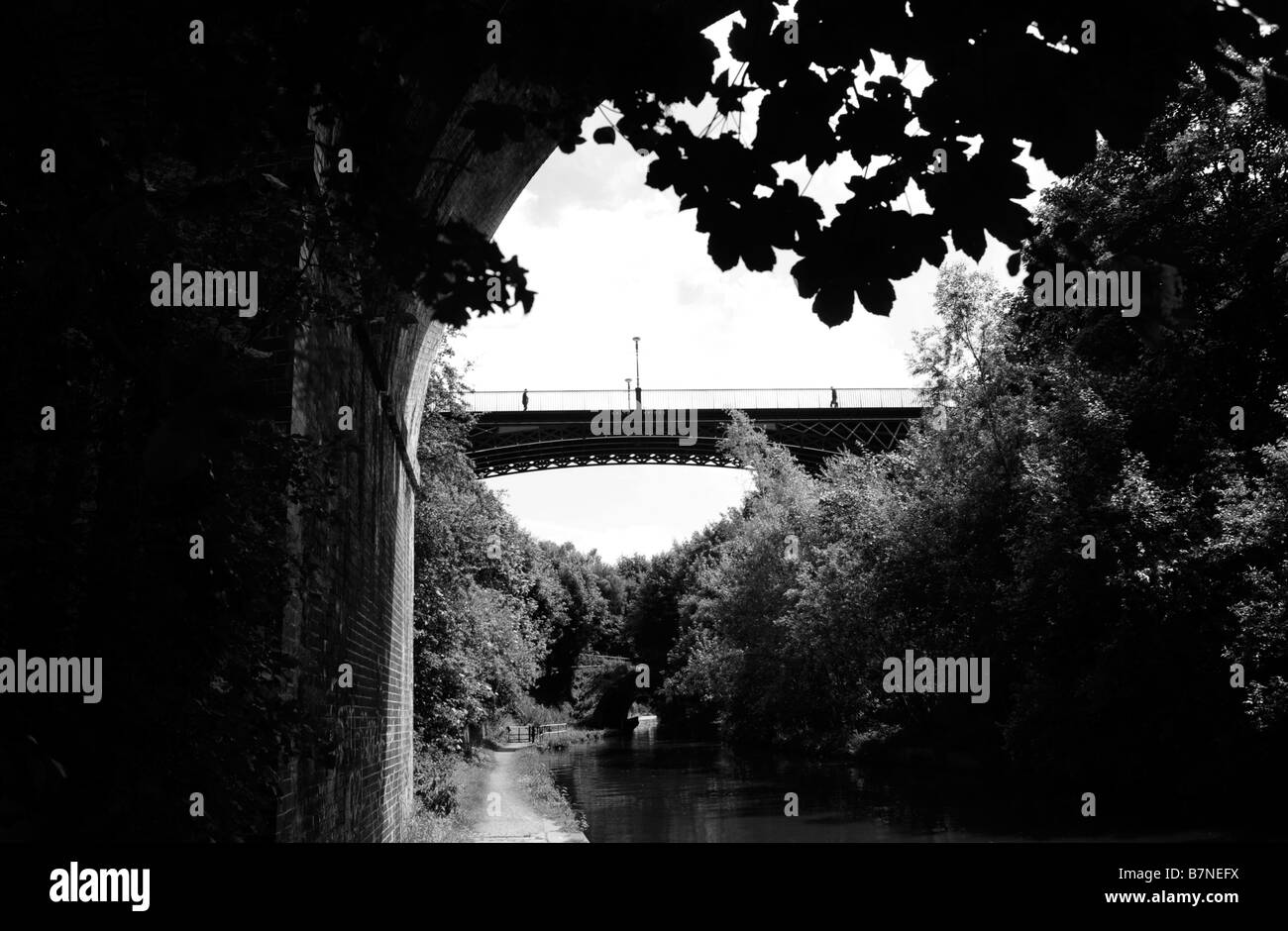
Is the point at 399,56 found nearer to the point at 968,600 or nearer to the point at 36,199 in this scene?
the point at 36,199

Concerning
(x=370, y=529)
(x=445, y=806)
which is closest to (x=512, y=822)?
(x=445, y=806)

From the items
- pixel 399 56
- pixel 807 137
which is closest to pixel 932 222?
pixel 807 137

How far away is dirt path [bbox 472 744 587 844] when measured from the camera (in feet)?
42.1

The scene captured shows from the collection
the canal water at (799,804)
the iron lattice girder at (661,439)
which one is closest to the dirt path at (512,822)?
the canal water at (799,804)

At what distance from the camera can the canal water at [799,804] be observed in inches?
692

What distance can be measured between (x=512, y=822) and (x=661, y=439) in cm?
3501

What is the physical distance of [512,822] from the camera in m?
15.4

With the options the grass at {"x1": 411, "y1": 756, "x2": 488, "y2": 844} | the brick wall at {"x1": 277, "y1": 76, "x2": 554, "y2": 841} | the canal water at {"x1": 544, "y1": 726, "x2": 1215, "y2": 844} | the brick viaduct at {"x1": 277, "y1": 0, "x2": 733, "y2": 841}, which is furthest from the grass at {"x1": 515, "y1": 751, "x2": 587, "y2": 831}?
the brick wall at {"x1": 277, "y1": 76, "x2": 554, "y2": 841}

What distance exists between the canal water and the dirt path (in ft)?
4.33

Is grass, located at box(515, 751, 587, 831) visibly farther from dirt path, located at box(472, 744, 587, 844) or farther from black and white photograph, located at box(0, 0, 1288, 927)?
black and white photograph, located at box(0, 0, 1288, 927)

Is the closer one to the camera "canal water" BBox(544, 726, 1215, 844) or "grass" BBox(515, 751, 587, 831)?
"grass" BBox(515, 751, 587, 831)

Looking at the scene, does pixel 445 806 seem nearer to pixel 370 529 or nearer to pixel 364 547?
pixel 370 529

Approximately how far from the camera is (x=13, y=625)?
3.04 metres
